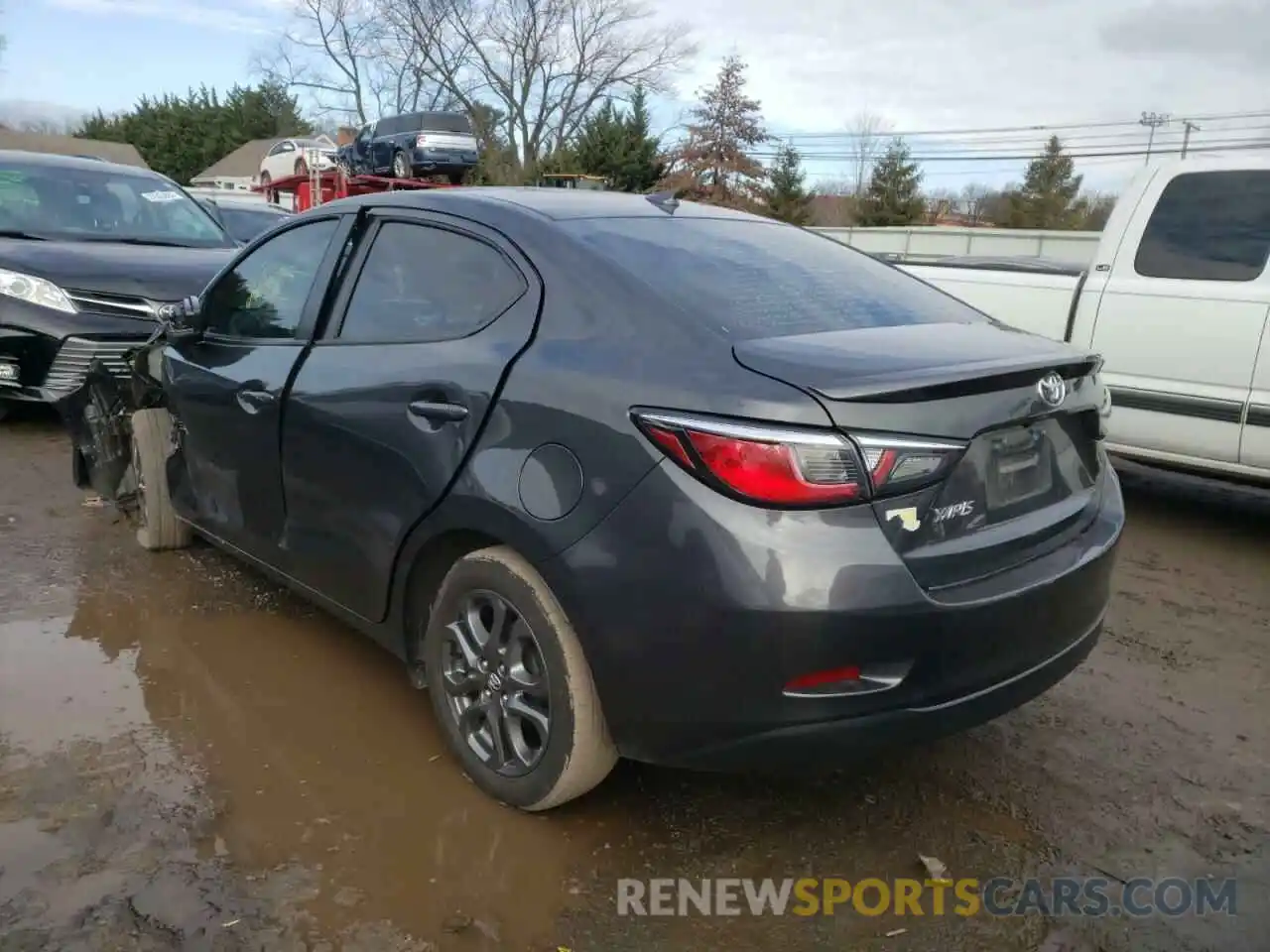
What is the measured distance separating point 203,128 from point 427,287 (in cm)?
6580

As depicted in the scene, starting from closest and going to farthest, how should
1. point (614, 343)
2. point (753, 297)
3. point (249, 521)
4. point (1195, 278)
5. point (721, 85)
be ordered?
point (614, 343)
point (753, 297)
point (249, 521)
point (1195, 278)
point (721, 85)

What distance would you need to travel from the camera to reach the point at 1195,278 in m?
5.46

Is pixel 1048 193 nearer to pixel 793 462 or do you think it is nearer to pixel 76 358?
pixel 76 358

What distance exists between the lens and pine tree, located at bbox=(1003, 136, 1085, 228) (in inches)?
1724

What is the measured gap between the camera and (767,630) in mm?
2252

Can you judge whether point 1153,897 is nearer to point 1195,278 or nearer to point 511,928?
point 511,928

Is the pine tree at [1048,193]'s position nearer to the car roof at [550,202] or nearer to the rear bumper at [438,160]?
the rear bumper at [438,160]

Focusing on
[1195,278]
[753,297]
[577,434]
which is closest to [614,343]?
[577,434]

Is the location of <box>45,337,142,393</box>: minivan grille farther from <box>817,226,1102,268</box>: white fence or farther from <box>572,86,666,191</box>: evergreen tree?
<box>572,86,666,191</box>: evergreen tree

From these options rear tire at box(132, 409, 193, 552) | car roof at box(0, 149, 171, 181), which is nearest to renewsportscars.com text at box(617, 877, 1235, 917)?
rear tire at box(132, 409, 193, 552)

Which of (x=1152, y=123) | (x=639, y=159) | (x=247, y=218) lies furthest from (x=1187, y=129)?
(x=247, y=218)

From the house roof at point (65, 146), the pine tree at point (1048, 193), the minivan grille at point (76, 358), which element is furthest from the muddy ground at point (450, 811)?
the house roof at point (65, 146)

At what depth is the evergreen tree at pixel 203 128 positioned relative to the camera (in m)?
60.9

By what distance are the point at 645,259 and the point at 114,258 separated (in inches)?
207
